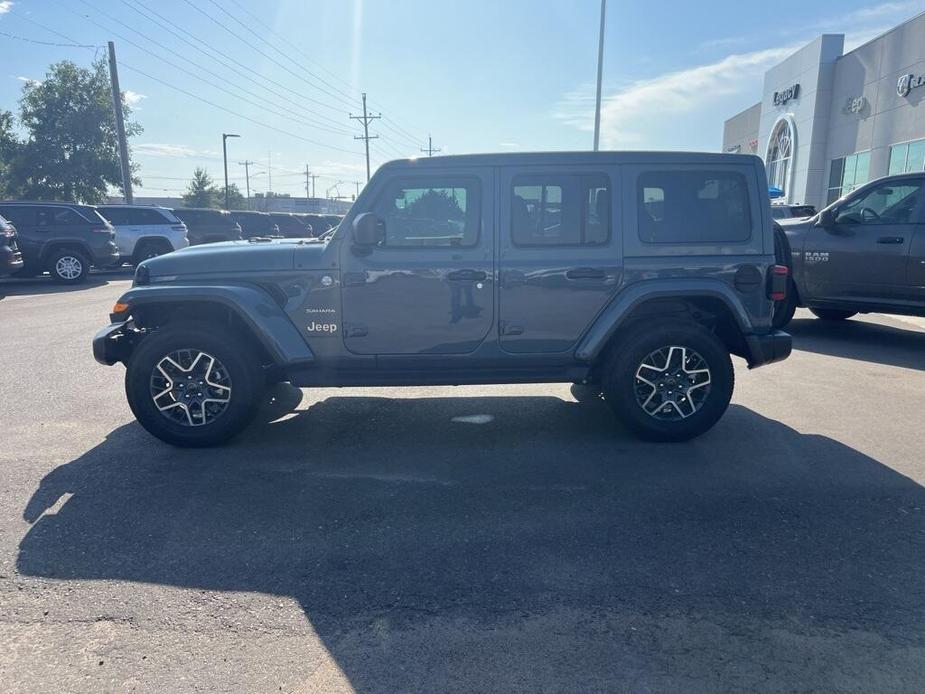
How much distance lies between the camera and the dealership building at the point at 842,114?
71.1 ft

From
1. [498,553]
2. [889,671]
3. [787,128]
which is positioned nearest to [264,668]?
[498,553]

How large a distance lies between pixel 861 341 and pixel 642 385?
5.53m

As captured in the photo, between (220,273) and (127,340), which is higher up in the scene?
(220,273)

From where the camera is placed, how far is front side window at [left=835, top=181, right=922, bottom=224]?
26.0ft

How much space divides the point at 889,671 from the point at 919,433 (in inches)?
131

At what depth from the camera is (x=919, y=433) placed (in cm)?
512

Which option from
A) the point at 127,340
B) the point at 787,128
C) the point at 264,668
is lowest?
the point at 264,668

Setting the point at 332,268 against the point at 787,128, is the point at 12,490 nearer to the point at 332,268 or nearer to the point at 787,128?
the point at 332,268

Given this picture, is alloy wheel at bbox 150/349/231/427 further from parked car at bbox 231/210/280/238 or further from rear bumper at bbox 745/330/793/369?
parked car at bbox 231/210/280/238

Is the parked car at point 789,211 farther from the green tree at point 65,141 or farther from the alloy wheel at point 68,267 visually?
the green tree at point 65,141

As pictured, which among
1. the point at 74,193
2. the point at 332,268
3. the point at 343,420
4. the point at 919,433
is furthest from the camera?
the point at 74,193

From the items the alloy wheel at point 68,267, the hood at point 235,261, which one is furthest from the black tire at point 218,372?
the alloy wheel at point 68,267

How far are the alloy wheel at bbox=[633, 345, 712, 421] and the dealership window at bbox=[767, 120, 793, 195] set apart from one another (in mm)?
29654

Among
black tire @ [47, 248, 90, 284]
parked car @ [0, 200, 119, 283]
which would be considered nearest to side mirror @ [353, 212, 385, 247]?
parked car @ [0, 200, 119, 283]
